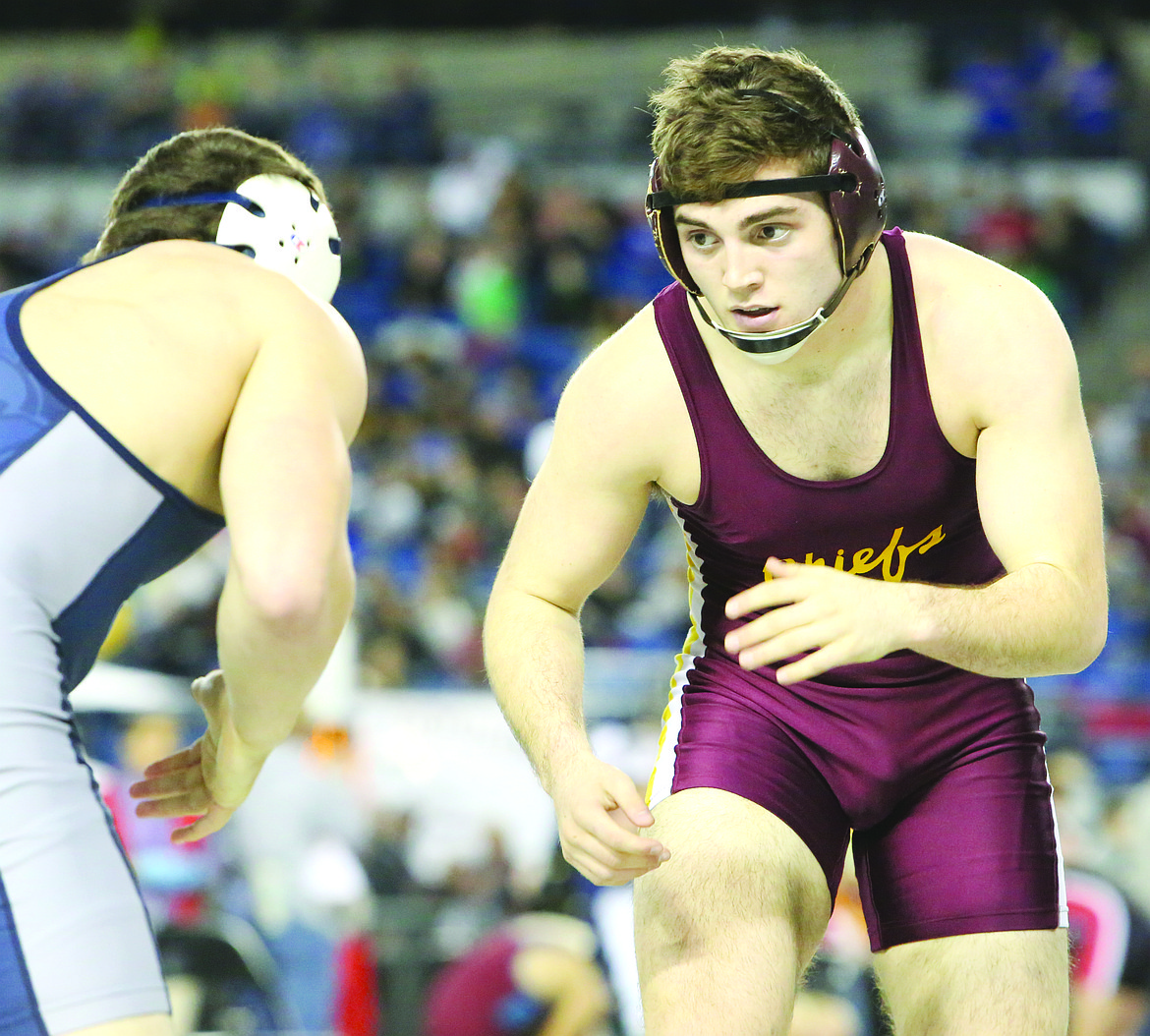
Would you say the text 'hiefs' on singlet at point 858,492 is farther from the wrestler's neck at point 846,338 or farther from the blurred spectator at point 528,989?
the blurred spectator at point 528,989

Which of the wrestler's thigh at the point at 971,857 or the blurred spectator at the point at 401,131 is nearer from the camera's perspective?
the wrestler's thigh at the point at 971,857

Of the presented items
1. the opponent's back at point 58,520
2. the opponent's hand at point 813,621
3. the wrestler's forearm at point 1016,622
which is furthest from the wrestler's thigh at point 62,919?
the wrestler's forearm at point 1016,622

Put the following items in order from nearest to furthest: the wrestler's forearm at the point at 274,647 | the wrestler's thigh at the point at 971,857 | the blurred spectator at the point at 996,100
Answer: the wrestler's forearm at the point at 274,647 → the wrestler's thigh at the point at 971,857 → the blurred spectator at the point at 996,100

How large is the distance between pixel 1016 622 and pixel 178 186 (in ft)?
5.63

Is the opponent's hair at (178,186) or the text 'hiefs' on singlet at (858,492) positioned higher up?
the opponent's hair at (178,186)

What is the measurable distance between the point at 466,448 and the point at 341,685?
3.96 metres

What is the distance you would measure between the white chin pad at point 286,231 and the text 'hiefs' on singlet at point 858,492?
0.68m

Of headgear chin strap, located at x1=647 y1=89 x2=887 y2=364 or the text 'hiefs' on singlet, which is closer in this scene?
headgear chin strap, located at x1=647 y1=89 x2=887 y2=364

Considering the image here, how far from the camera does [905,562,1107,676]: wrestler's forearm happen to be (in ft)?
7.75

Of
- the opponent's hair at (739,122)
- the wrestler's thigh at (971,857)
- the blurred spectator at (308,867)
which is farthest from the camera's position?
the blurred spectator at (308,867)

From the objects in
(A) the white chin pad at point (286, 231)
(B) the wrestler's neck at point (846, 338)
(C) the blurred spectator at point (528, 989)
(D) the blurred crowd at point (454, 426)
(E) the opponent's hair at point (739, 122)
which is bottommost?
(C) the blurred spectator at point (528, 989)

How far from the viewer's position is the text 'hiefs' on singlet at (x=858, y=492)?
2811mm

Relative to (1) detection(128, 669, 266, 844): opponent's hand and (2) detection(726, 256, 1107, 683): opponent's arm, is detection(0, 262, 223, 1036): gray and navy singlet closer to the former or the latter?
(1) detection(128, 669, 266, 844): opponent's hand

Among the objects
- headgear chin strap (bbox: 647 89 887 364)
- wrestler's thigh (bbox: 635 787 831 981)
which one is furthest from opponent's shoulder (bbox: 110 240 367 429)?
wrestler's thigh (bbox: 635 787 831 981)
